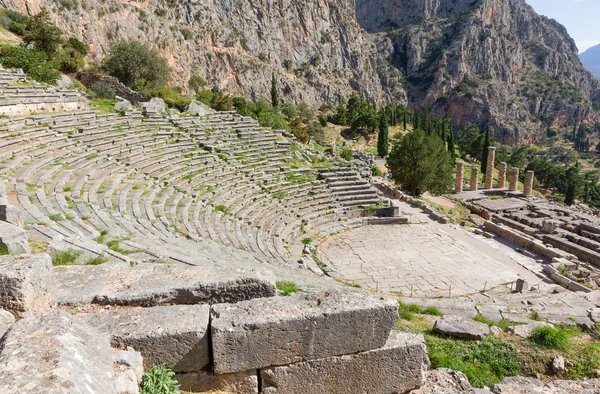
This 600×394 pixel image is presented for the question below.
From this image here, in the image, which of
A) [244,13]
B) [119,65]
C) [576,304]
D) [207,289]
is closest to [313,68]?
[244,13]

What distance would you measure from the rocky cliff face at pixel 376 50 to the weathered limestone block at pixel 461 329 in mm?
38660

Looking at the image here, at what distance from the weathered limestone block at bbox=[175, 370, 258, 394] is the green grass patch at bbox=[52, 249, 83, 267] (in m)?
3.33

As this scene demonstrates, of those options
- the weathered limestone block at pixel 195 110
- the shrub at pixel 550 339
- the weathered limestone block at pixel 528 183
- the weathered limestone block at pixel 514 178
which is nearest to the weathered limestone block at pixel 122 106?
the weathered limestone block at pixel 195 110

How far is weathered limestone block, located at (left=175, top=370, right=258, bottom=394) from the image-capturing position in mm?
3656

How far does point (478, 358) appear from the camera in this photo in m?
5.41

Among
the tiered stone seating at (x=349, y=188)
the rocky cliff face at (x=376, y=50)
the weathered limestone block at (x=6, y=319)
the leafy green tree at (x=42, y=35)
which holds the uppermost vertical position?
the rocky cliff face at (x=376, y=50)

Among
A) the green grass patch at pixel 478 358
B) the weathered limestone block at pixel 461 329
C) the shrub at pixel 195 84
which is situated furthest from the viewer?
the shrub at pixel 195 84

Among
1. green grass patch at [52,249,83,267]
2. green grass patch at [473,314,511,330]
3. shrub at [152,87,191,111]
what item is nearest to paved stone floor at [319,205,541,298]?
green grass patch at [473,314,511,330]

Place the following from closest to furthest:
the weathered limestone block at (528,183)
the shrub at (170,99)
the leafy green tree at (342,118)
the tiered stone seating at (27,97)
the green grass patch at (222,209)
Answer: the green grass patch at (222,209)
the tiered stone seating at (27,97)
the shrub at (170,99)
the weathered limestone block at (528,183)
the leafy green tree at (342,118)

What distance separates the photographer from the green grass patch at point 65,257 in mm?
5843

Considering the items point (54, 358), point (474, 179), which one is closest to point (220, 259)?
point (54, 358)

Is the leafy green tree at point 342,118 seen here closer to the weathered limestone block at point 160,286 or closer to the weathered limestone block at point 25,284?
the weathered limestone block at point 160,286

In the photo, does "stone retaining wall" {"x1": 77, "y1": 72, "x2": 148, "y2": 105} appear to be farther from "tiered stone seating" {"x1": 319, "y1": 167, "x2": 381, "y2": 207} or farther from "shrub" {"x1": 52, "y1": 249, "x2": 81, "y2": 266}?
"shrub" {"x1": 52, "y1": 249, "x2": 81, "y2": 266}

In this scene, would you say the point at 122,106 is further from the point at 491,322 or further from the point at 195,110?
the point at 491,322
